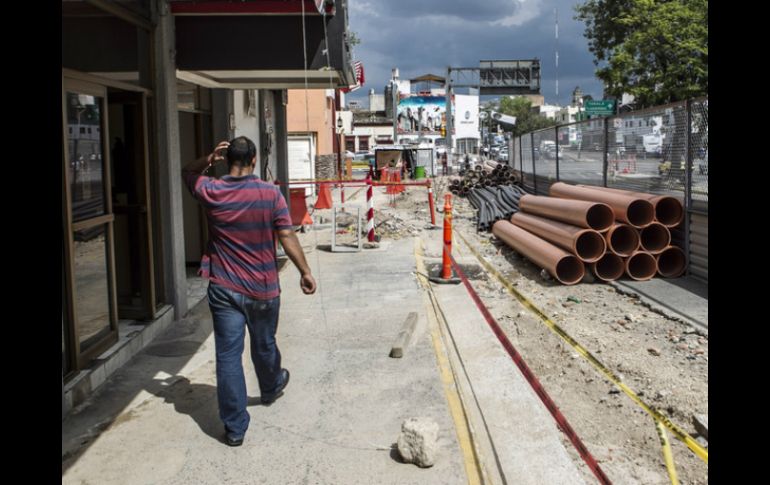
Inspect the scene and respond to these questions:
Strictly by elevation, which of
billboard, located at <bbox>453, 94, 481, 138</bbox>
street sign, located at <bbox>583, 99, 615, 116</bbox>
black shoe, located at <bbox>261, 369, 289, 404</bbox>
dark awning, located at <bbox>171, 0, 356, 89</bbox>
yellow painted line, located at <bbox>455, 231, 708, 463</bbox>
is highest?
billboard, located at <bbox>453, 94, 481, 138</bbox>

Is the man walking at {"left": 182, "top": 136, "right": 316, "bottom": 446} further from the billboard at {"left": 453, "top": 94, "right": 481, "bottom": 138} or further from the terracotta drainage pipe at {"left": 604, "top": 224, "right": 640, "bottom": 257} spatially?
the billboard at {"left": 453, "top": 94, "right": 481, "bottom": 138}

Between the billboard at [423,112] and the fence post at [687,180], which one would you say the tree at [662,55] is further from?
the billboard at [423,112]

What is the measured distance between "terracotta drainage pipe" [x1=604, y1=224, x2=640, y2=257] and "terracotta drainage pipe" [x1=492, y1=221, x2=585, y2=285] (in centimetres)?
56

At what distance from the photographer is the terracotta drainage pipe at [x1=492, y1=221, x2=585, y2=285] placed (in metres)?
10.7

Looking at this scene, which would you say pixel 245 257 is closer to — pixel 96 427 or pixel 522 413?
pixel 96 427

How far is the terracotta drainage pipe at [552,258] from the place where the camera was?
35.1 feet

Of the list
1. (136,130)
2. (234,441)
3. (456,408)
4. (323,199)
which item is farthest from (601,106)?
(234,441)

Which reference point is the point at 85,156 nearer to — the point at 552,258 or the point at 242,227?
the point at 242,227

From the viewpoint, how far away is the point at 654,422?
546cm

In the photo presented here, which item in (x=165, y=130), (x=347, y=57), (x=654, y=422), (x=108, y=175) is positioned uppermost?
(x=347, y=57)

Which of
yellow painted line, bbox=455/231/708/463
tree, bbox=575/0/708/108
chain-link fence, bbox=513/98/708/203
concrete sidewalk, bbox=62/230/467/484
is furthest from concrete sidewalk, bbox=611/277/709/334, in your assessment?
tree, bbox=575/0/708/108

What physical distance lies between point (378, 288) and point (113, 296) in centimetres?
446

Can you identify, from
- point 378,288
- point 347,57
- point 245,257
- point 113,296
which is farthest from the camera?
point 378,288

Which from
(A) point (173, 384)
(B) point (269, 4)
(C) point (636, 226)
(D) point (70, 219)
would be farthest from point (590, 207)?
(D) point (70, 219)
